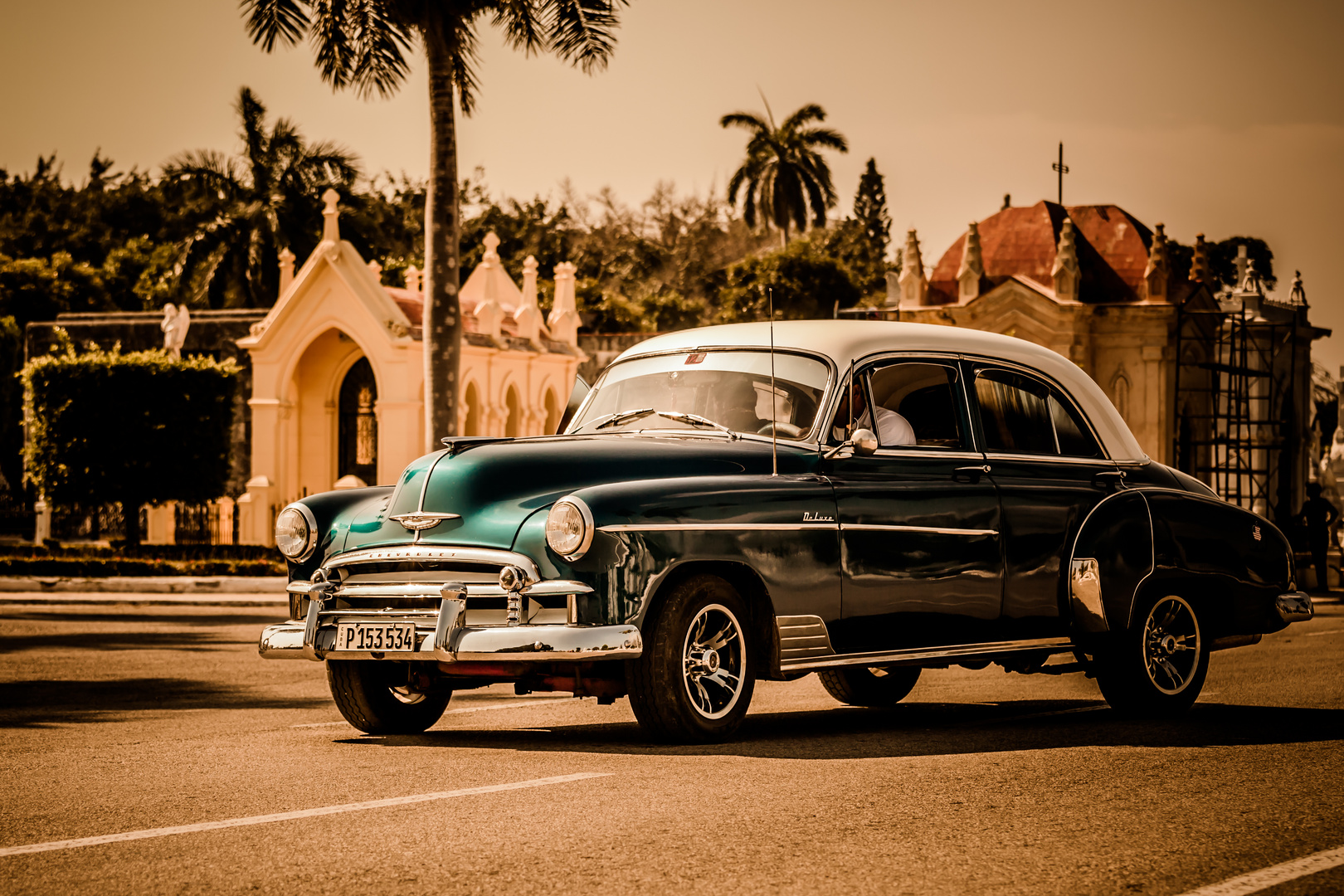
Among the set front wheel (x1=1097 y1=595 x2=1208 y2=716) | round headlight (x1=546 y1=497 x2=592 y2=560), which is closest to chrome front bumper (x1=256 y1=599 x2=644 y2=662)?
round headlight (x1=546 y1=497 x2=592 y2=560)

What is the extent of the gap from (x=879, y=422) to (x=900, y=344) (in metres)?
0.49

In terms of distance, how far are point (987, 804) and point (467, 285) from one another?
36.2m

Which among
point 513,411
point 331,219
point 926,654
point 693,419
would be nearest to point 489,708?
point 693,419

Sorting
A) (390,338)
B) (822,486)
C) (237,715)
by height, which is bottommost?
(237,715)

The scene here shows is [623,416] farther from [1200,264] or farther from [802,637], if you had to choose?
[1200,264]

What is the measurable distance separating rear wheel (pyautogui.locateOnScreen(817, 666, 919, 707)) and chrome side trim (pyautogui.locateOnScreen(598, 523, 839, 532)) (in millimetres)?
2382

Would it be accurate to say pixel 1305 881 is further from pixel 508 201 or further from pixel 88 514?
pixel 508 201

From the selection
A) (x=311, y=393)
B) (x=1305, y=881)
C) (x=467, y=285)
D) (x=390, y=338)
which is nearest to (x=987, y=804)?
(x=1305, y=881)

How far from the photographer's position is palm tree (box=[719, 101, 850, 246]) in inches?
2507

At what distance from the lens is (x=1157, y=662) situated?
956 cm

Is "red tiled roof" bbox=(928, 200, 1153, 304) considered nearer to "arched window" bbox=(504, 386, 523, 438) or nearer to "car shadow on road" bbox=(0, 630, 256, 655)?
"arched window" bbox=(504, 386, 523, 438)

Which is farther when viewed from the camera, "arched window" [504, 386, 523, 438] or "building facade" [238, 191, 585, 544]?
"arched window" [504, 386, 523, 438]

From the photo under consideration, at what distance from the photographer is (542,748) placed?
801 centimetres

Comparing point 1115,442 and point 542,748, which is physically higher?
point 1115,442
